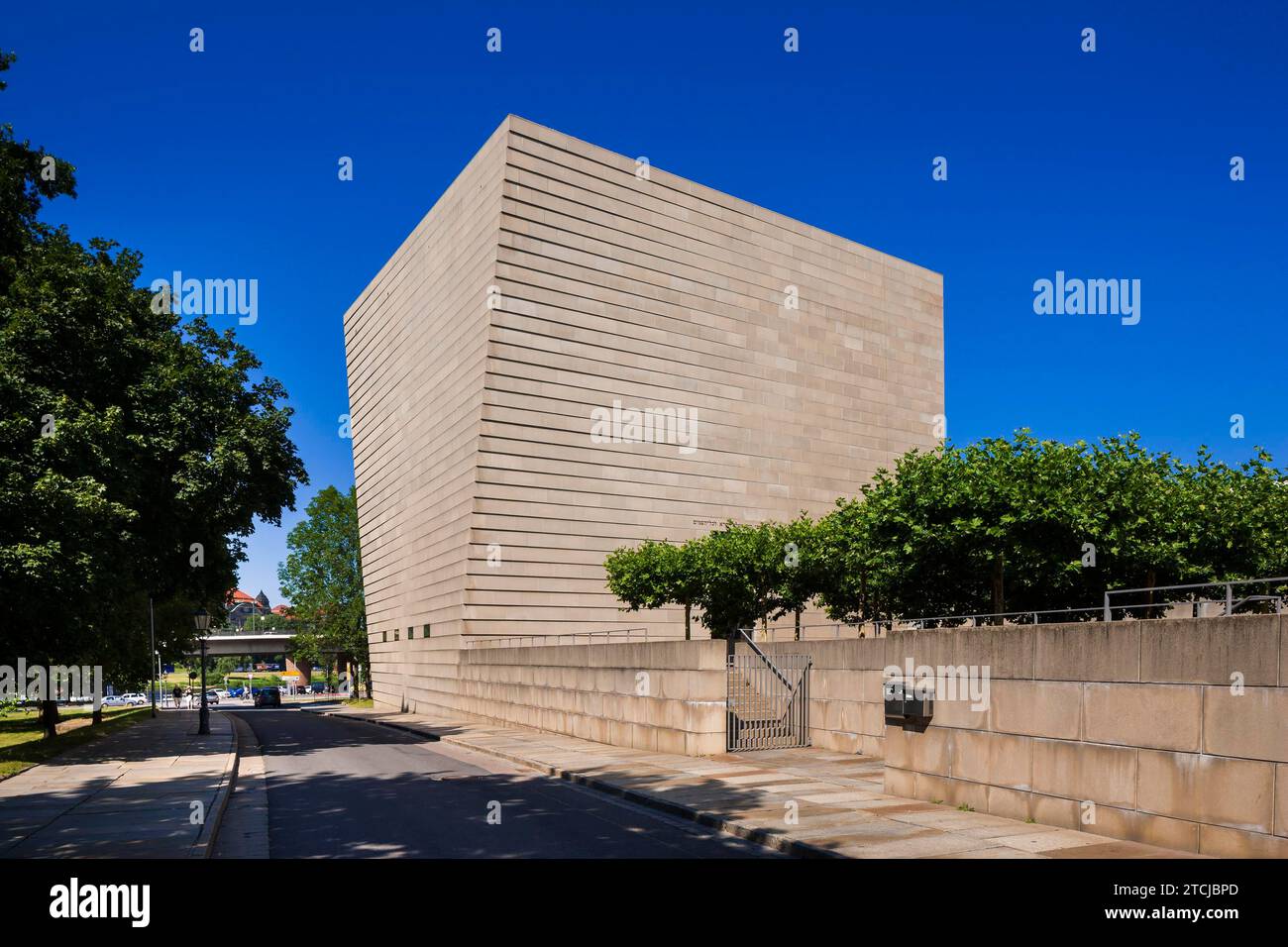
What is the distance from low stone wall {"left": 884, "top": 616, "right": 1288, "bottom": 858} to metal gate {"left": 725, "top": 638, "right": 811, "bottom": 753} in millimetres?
6942

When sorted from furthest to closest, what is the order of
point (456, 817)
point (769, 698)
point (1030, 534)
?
point (1030, 534), point (769, 698), point (456, 817)

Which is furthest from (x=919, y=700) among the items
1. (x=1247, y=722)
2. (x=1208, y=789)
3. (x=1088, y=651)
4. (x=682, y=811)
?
(x=1247, y=722)

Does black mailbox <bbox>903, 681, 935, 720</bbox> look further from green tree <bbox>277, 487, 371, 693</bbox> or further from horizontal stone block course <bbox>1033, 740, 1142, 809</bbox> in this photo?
green tree <bbox>277, 487, 371, 693</bbox>

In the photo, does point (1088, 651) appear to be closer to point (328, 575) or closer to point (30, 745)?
point (30, 745)

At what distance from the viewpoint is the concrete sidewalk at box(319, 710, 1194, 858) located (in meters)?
10.2

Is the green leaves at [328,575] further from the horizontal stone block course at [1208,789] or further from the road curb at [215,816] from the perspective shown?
the horizontal stone block course at [1208,789]

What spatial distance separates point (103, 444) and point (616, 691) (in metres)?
13.9

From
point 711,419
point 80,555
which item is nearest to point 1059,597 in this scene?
point 711,419

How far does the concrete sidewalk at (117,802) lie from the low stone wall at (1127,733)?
9560 mm

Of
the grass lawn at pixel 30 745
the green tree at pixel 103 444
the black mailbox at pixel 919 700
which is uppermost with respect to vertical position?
the green tree at pixel 103 444

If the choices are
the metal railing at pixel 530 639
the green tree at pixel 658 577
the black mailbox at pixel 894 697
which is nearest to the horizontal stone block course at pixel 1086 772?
the black mailbox at pixel 894 697

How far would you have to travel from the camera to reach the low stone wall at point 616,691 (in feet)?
64.9

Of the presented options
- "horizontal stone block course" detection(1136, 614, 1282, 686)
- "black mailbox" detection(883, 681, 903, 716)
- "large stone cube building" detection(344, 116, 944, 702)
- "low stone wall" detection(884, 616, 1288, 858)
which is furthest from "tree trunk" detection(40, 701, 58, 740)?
"horizontal stone block course" detection(1136, 614, 1282, 686)

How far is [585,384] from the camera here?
4706 centimetres
